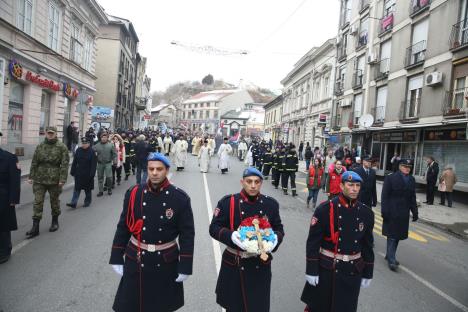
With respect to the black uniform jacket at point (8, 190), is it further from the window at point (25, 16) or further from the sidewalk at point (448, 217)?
the window at point (25, 16)

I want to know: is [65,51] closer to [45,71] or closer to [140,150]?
[45,71]

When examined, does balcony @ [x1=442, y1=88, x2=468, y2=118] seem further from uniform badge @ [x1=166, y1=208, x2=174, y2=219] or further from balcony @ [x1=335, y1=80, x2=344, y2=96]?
uniform badge @ [x1=166, y1=208, x2=174, y2=219]

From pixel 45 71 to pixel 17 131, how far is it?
3458 millimetres

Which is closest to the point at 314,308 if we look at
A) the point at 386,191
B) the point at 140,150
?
the point at 386,191

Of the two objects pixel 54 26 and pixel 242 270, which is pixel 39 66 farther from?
pixel 242 270

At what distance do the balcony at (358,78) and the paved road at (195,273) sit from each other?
774 inches

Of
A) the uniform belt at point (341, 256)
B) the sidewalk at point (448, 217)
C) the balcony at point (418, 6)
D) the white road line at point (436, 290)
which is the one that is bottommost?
the white road line at point (436, 290)

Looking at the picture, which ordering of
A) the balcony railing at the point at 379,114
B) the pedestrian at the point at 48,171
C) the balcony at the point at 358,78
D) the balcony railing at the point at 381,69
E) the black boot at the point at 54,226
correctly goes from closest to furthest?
the pedestrian at the point at 48,171 → the black boot at the point at 54,226 → the balcony railing at the point at 381,69 → the balcony railing at the point at 379,114 → the balcony at the point at 358,78

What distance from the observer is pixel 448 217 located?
1218cm

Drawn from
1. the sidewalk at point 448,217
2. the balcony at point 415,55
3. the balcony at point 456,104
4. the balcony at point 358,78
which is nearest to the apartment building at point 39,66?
the sidewalk at point 448,217

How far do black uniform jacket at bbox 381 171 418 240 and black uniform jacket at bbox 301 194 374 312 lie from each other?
114 inches

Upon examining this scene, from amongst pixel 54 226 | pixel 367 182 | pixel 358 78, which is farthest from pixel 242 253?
pixel 358 78

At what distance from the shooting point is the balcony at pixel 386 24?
2281 cm

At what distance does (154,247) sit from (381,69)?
23953mm
